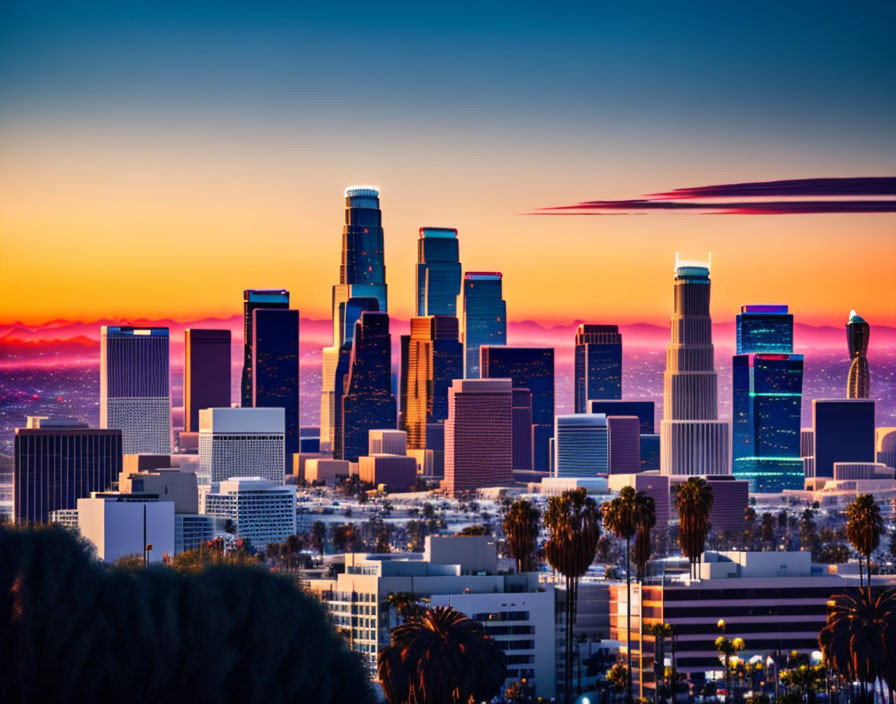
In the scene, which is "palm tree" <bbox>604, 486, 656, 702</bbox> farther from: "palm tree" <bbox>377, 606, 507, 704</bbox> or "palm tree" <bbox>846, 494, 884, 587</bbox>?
"palm tree" <bbox>377, 606, 507, 704</bbox>

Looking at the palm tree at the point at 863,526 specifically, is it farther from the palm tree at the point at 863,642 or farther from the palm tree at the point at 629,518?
the palm tree at the point at 863,642

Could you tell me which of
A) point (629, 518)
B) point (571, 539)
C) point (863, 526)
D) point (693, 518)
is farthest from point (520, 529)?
point (863, 526)

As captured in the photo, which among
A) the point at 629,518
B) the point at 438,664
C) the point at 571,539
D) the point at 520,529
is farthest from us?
the point at 520,529

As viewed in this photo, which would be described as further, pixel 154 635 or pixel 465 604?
pixel 465 604

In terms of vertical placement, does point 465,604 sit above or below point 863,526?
below

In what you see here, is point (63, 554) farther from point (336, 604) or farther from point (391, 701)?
point (336, 604)

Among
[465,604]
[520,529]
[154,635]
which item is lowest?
[465,604]

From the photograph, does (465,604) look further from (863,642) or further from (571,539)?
(863,642)
